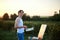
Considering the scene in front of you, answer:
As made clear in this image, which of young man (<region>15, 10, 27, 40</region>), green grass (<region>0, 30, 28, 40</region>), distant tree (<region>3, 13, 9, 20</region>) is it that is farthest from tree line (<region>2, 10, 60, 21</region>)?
young man (<region>15, 10, 27, 40</region>)

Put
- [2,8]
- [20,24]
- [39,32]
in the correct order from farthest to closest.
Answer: [2,8] < [39,32] < [20,24]

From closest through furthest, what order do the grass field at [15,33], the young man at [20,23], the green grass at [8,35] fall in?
the young man at [20,23], the grass field at [15,33], the green grass at [8,35]

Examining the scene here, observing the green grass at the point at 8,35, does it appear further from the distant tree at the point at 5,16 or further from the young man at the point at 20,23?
the young man at the point at 20,23

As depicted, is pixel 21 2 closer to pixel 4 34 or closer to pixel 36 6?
pixel 36 6

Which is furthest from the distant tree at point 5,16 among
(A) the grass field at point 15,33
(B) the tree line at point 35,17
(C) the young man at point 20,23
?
(C) the young man at point 20,23

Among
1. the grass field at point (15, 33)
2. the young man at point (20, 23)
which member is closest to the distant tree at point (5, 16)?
the grass field at point (15, 33)

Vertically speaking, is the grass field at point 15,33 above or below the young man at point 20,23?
below

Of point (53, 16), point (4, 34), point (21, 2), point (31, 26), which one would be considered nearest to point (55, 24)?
point (53, 16)

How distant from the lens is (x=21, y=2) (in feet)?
17.0

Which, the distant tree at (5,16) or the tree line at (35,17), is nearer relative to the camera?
the tree line at (35,17)

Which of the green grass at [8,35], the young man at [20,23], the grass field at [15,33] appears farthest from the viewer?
the green grass at [8,35]

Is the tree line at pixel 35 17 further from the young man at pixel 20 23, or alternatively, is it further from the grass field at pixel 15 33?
the young man at pixel 20 23

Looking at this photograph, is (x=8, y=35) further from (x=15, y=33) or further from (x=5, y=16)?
(x=5, y=16)

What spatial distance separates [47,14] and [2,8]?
1.21 metres
